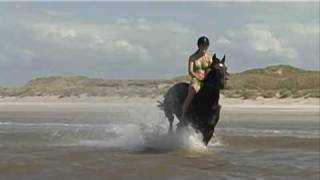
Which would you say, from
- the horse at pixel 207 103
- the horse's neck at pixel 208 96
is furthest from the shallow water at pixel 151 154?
the horse's neck at pixel 208 96

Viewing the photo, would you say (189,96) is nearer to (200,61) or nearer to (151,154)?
(200,61)

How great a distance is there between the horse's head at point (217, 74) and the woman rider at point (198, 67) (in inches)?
9.0

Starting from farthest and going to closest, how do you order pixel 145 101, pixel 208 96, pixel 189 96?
1. pixel 145 101
2. pixel 189 96
3. pixel 208 96

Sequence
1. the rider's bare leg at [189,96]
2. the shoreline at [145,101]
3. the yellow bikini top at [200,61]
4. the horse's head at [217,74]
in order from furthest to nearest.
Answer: the shoreline at [145,101], the yellow bikini top at [200,61], the rider's bare leg at [189,96], the horse's head at [217,74]

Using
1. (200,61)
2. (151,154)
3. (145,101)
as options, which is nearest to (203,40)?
(200,61)

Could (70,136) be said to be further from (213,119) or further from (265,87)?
(265,87)

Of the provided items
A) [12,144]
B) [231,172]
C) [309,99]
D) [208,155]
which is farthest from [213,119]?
[309,99]

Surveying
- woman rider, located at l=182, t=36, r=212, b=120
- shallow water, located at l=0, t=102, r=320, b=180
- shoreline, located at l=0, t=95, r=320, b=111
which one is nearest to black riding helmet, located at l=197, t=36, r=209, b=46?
woman rider, located at l=182, t=36, r=212, b=120

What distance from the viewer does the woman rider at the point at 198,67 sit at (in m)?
14.0

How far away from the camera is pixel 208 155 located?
13.5 m

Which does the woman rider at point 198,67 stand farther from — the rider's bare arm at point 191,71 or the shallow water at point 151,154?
the shallow water at point 151,154

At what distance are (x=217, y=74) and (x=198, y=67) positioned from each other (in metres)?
0.62

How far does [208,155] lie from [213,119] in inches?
32.6

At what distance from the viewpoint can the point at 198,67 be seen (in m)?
14.2
